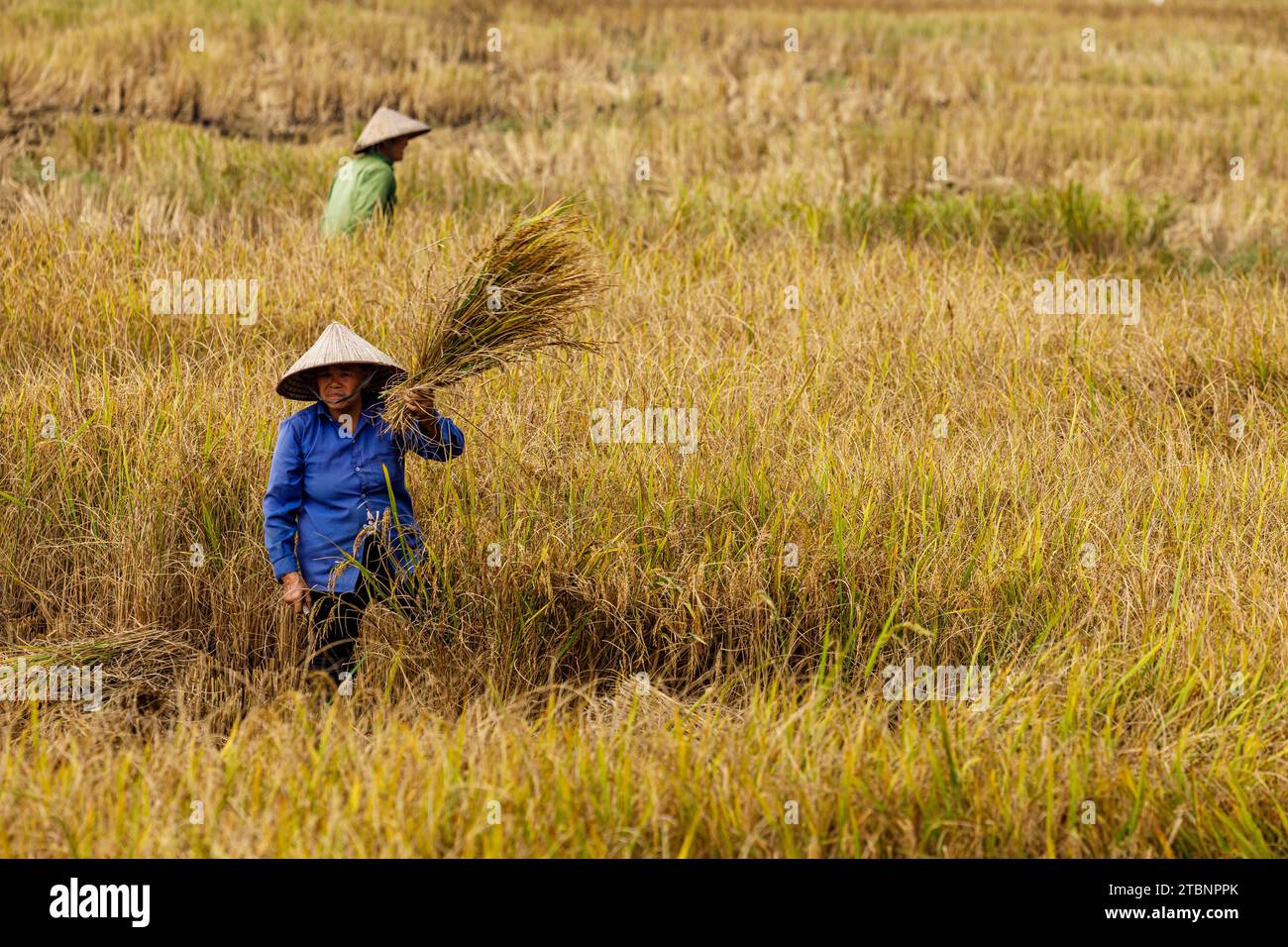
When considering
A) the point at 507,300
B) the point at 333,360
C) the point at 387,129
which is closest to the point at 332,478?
the point at 333,360

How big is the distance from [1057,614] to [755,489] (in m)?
0.96

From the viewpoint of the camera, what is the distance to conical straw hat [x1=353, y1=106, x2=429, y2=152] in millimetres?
5992

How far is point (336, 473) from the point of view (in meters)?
3.30

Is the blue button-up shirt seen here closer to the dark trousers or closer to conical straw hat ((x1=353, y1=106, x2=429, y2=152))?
the dark trousers

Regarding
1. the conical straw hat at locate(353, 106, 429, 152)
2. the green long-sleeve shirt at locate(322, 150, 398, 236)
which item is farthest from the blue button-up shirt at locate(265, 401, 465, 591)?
the green long-sleeve shirt at locate(322, 150, 398, 236)

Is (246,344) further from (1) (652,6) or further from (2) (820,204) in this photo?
(1) (652,6)

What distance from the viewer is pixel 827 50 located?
14719mm

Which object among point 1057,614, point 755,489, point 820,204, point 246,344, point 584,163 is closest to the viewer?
point 1057,614

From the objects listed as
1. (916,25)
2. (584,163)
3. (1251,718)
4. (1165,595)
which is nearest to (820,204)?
(584,163)

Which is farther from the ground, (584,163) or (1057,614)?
(584,163)

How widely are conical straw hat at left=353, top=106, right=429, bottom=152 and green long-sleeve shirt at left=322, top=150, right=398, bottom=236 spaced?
28cm

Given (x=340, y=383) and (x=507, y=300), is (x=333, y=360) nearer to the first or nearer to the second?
(x=340, y=383)

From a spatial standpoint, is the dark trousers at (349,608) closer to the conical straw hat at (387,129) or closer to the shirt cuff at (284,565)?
the shirt cuff at (284,565)

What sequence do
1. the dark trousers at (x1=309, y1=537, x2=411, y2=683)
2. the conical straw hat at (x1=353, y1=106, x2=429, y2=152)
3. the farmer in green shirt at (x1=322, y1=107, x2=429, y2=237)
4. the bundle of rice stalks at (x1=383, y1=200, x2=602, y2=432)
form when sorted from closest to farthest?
the dark trousers at (x1=309, y1=537, x2=411, y2=683)
the bundle of rice stalks at (x1=383, y1=200, x2=602, y2=432)
the conical straw hat at (x1=353, y1=106, x2=429, y2=152)
the farmer in green shirt at (x1=322, y1=107, x2=429, y2=237)
